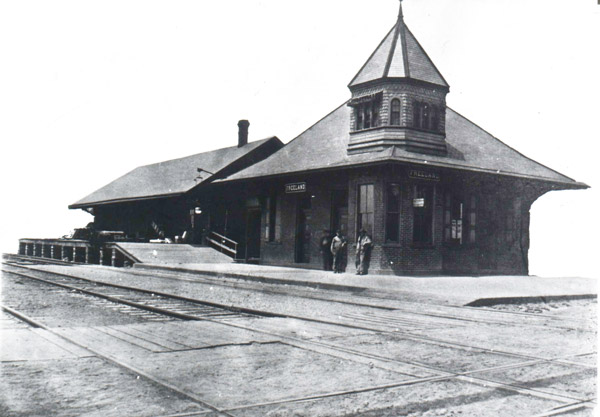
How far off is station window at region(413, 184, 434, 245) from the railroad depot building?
0.12 ft

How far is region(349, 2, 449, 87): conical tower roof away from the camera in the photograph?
73.9ft

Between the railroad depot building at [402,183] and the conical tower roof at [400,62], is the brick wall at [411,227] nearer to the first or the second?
the railroad depot building at [402,183]

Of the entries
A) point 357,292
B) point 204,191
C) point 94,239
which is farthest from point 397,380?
point 204,191

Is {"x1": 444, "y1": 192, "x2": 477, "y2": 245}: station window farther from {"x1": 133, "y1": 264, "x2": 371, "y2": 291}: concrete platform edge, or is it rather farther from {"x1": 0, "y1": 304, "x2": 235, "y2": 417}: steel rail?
{"x1": 0, "y1": 304, "x2": 235, "y2": 417}: steel rail

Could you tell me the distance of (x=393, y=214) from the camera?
823 inches

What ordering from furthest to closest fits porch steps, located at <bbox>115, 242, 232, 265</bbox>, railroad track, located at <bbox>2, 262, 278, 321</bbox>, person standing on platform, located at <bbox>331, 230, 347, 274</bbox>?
porch steps, located at <bbox>115, 242, 232, 265</bbox>, person standing on platform, located at <bbox>331, 230, 347, 274</bbox>, railroad track, located at <bbox>2, 262, 278, 321</bbox>

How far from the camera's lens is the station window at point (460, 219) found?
22.4 metres

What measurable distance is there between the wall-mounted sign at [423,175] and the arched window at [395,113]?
2.28 meters

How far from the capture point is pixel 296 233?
2545cm

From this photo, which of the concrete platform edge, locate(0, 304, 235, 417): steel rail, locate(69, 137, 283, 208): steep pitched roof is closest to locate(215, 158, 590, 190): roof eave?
the concrete platform edge

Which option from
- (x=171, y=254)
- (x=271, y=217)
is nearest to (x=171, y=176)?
(x=171, y=254)

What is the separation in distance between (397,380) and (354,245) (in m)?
16.4

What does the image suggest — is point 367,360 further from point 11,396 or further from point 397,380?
point 11,396

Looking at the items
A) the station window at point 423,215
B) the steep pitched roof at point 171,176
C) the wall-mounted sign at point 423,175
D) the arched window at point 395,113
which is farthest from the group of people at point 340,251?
the steep pitched roof at point 171,176
